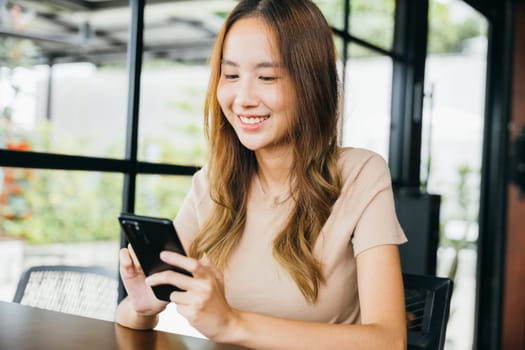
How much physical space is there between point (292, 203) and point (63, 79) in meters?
0.87

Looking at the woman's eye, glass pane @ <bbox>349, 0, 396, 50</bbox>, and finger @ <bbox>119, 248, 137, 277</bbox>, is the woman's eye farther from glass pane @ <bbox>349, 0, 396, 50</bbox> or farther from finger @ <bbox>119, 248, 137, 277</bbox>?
glass pane @ <bbox>349, 0, 396, 50</bbox>

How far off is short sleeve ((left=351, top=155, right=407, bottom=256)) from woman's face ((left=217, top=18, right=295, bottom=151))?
207 millimetres

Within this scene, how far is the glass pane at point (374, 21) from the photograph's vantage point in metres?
3.19

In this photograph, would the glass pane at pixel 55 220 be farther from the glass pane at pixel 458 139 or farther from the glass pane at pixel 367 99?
the glass pane at pixel 458 139

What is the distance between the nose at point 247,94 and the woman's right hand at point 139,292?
0.40 metres

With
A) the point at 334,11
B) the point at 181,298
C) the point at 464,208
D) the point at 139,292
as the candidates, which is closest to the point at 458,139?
the point at 464,208

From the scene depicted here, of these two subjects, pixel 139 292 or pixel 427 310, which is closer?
pixel 139 292

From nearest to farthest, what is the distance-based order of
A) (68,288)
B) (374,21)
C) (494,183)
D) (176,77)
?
1. (68,288)
2. (176,77)
3. (374,21)
4. (494,183)

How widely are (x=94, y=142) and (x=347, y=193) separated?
2.97 feet

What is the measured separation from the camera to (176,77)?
258 cm

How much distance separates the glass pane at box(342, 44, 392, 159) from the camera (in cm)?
322

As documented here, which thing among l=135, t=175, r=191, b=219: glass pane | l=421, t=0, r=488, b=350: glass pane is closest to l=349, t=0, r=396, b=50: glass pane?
l=421, t=0, r=488, b=350: glass pane

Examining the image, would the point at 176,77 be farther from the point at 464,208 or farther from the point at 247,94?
the point at 464,208

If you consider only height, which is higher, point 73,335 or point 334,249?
point 334,249
